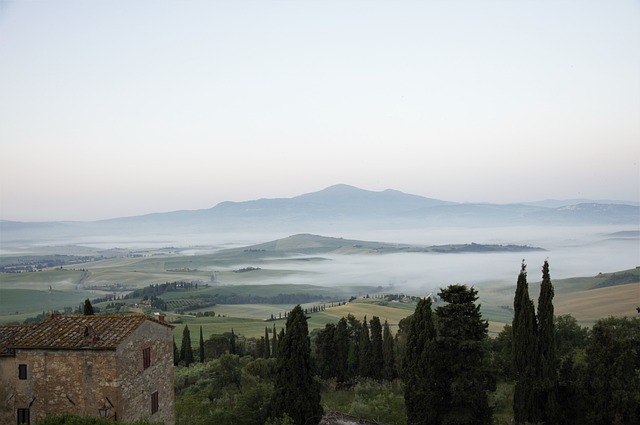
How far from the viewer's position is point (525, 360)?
2664 cm

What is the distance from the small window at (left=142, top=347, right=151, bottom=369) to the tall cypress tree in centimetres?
1785

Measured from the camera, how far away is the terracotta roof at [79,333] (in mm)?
18641

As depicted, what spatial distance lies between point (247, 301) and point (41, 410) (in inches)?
6447

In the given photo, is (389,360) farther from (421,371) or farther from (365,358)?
(421,371)

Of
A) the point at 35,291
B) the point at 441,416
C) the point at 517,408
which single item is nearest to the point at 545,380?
the point at 517,408

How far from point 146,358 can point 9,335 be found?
5.20 m

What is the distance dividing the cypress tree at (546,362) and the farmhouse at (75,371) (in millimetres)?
18828

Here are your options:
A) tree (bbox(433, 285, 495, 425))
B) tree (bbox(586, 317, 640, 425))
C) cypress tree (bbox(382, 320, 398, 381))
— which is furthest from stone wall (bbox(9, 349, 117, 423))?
cypress tree (bbox(382, 320, 398, 381))

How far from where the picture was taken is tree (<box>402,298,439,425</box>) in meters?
23.8

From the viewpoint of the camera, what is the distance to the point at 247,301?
180 meters

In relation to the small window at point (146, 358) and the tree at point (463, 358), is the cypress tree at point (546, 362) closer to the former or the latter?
the tree at point (463, 358)

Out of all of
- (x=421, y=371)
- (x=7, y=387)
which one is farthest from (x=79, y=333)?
(x=421, y=371)

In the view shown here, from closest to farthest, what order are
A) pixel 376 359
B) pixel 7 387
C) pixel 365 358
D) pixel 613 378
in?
pixel 7 387 < pixel 613 378 < pixel 376 359 < pixel 365 358

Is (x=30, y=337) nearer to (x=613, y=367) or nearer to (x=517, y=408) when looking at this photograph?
(x=517, y=408)
